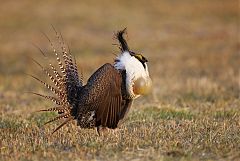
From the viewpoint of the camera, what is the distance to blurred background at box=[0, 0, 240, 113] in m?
14.8

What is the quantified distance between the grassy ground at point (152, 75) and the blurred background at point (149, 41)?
0.13 feet

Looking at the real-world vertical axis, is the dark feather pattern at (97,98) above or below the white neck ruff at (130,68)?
below

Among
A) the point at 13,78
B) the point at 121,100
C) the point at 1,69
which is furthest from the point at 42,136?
the point at 1,69

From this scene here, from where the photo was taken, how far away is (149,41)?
90.1 ft

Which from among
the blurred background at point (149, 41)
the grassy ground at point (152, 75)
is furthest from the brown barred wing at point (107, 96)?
the blurred background at point (149, 41)

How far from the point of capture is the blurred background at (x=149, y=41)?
1484 cm

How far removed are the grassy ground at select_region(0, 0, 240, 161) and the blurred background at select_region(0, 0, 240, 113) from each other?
0.13ft

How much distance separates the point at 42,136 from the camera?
908 centimetres

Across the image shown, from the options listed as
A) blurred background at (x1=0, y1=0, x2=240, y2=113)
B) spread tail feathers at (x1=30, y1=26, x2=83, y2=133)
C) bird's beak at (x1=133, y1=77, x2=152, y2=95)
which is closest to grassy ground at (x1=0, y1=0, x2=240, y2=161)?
blurred background at (x1=0, y1=0, x2=240, y2=113)

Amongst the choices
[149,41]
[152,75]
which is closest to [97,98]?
[152,75]

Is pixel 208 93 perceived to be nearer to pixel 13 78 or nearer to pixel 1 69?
pixel 13 78

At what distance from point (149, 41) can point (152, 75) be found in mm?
9682

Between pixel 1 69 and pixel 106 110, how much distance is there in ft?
39.7

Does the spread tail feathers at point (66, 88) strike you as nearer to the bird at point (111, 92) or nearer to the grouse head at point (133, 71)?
the bird at point (111, 92)
